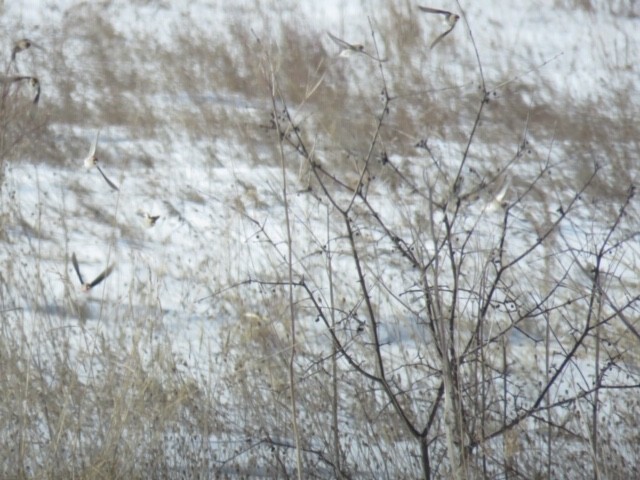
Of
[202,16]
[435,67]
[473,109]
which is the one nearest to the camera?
[473,109]

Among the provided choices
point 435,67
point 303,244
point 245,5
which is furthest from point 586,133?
point 245,5

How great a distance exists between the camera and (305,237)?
5469 millimetres

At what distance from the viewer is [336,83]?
8.20m

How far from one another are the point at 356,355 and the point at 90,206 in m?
2.89

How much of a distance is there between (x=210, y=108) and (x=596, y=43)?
4.02 metres

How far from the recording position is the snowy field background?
313cm

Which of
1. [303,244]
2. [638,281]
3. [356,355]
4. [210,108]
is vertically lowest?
[356,355]

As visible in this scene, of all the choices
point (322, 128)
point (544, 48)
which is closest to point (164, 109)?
point (322, 128)

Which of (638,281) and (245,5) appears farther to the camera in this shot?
(245,5)

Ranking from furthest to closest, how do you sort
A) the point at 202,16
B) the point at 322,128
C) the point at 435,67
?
the point at 202,16 → the point at 435,67 → the point at 322,128

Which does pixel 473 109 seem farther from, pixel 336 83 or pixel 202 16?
pixel 202 16

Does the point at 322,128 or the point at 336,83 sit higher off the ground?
the point at 336,83

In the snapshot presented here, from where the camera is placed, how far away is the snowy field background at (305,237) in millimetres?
3129

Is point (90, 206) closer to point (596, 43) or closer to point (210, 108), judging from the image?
point (210, 108)
